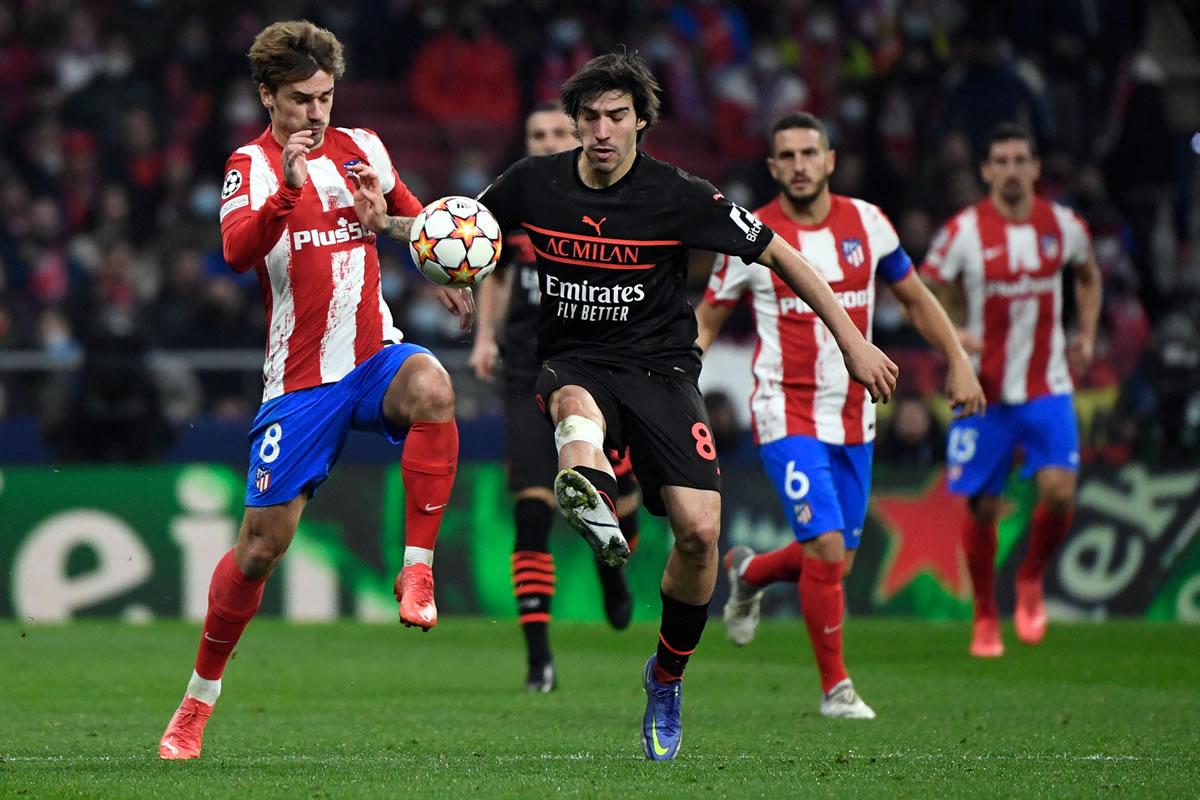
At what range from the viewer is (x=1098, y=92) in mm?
18906

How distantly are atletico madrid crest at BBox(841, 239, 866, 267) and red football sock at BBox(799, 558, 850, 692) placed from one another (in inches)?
52.3

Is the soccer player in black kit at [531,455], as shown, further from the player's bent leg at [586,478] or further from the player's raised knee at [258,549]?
the player's bent leg at [586,478]

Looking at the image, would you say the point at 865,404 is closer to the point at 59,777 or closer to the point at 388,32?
the point at 59,777

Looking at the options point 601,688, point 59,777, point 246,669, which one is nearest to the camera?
point 59,777

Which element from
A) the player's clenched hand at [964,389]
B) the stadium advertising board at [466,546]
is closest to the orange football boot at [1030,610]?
the stadium advertising board at [466,546]

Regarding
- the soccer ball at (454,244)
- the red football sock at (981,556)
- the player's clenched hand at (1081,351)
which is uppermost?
the soccer ball at (454,244)

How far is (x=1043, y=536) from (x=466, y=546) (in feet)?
13.6

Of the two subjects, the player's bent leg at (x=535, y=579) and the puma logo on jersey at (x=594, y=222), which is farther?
the player's bent leg at (x=535, y=579)

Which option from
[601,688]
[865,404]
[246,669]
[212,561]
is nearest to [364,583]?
[212,561]

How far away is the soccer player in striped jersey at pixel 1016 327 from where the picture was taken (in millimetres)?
11164

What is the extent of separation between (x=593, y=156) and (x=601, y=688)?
359 centimetres

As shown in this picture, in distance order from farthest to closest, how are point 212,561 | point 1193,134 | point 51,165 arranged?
1. point 1193,134
2. point 51,165
3. point 212,561

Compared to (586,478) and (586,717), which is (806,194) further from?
(586,478)

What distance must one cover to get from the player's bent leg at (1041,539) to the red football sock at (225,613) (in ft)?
18.3
